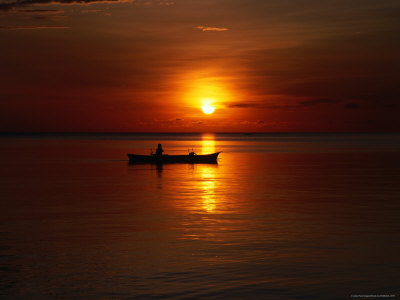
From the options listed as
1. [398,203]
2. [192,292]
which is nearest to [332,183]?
[398,203]

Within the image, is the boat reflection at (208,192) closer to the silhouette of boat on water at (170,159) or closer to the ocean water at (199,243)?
the ocean water at (199,243)

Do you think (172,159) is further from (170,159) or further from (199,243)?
(199,243)

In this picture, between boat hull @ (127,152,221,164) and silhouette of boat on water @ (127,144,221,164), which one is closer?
silhouette of boat on water @ (127,144,221,164)

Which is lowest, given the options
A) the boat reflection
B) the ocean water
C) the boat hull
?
the ocean water

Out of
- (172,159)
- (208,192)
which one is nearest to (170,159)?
(172,159)

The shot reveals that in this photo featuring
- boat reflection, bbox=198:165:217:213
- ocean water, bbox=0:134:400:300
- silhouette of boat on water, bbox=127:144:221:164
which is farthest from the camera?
silhouette of boat on water, bbox=127:144:221:164

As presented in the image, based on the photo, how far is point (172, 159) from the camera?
235 ft

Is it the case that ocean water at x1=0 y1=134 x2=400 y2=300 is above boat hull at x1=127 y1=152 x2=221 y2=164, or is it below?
below

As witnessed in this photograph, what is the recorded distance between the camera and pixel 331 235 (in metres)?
21.7

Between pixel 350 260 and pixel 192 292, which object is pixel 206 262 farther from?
pixel 350 260

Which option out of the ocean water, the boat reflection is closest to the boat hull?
the boat reflection

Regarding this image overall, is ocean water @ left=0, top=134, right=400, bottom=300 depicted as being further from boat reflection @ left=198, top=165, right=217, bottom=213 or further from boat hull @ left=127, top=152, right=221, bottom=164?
boat hull @ left=127, top=152, right=221, bottom=164

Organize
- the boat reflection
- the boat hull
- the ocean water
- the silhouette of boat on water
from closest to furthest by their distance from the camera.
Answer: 1. the ocean water
2. the boat reflection
3. the silhouette of boat on water
4. the boat hull

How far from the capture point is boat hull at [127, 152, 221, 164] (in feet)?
229
